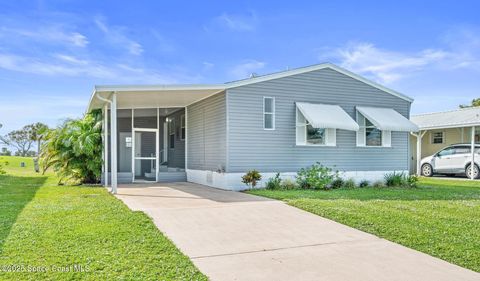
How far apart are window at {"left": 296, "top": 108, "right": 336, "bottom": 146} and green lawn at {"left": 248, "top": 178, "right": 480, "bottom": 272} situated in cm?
313

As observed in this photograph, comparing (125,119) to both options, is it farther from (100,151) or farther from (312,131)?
(312,131)

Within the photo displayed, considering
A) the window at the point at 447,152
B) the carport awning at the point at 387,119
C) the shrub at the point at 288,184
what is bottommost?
the shrub at the point at 288,184

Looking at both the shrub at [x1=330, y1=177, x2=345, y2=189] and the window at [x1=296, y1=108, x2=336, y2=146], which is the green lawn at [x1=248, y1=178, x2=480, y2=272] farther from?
the window at [x1=296, y1=108, x2=336, y2=146]

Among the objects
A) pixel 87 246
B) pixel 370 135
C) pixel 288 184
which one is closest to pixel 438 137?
pixel 370 135

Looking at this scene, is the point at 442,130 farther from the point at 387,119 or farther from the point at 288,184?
the point at 288,184

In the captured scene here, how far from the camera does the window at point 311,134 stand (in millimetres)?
13633

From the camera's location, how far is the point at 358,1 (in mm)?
12688

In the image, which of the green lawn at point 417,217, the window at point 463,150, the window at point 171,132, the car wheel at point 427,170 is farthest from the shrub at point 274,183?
the car wheel at point 427,170

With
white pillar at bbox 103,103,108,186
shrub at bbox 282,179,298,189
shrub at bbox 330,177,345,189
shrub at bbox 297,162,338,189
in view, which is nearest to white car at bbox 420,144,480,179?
shrub at bbox 330,177,345,189

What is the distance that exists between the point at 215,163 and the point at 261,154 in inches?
64.8

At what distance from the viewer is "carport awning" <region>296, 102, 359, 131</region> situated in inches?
500

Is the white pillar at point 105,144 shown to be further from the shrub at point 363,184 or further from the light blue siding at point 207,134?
the shrub at point 363,184

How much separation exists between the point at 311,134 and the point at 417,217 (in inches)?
257

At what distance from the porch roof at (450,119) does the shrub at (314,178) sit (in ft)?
31.0
